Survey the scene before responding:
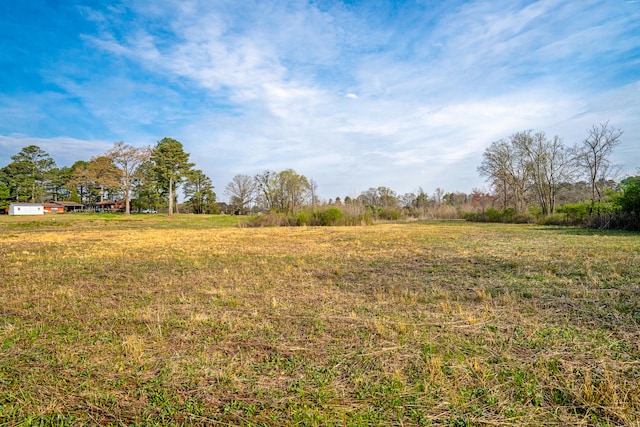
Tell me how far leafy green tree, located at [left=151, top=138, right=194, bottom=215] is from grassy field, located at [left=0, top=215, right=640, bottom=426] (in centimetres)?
4139

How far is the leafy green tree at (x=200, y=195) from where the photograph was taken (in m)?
52.1

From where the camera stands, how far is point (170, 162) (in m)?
42.9

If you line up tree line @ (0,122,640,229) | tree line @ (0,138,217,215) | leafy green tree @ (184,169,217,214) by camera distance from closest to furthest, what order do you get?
tree line @ (0,122,640,229) < tree line @ (0,138,217,215) < leafy green tree @ (184,169,217,214)

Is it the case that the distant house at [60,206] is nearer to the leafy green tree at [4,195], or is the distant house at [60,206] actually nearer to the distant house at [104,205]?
the distant house at [104,205]

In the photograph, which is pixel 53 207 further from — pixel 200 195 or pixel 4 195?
pixel 200 195

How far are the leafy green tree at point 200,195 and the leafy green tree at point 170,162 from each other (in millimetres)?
5956

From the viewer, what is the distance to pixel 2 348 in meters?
2.68

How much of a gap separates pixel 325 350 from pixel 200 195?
54.1m

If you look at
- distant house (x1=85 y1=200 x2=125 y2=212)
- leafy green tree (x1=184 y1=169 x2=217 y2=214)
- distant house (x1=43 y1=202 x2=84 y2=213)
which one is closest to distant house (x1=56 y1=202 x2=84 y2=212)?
distant house (x1=43 y1=202 x2=84 y2=213)

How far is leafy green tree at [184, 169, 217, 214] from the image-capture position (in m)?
52.1

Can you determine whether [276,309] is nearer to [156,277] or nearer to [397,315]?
[397,315]

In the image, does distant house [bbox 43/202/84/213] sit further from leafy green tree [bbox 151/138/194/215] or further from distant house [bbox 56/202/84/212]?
leafy green tree [bbox 151/138/194/215]

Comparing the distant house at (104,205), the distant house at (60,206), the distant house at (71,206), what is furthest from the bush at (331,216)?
the distant house at (71,206)

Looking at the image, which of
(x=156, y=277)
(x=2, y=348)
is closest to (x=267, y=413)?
(x=2, y=348)
